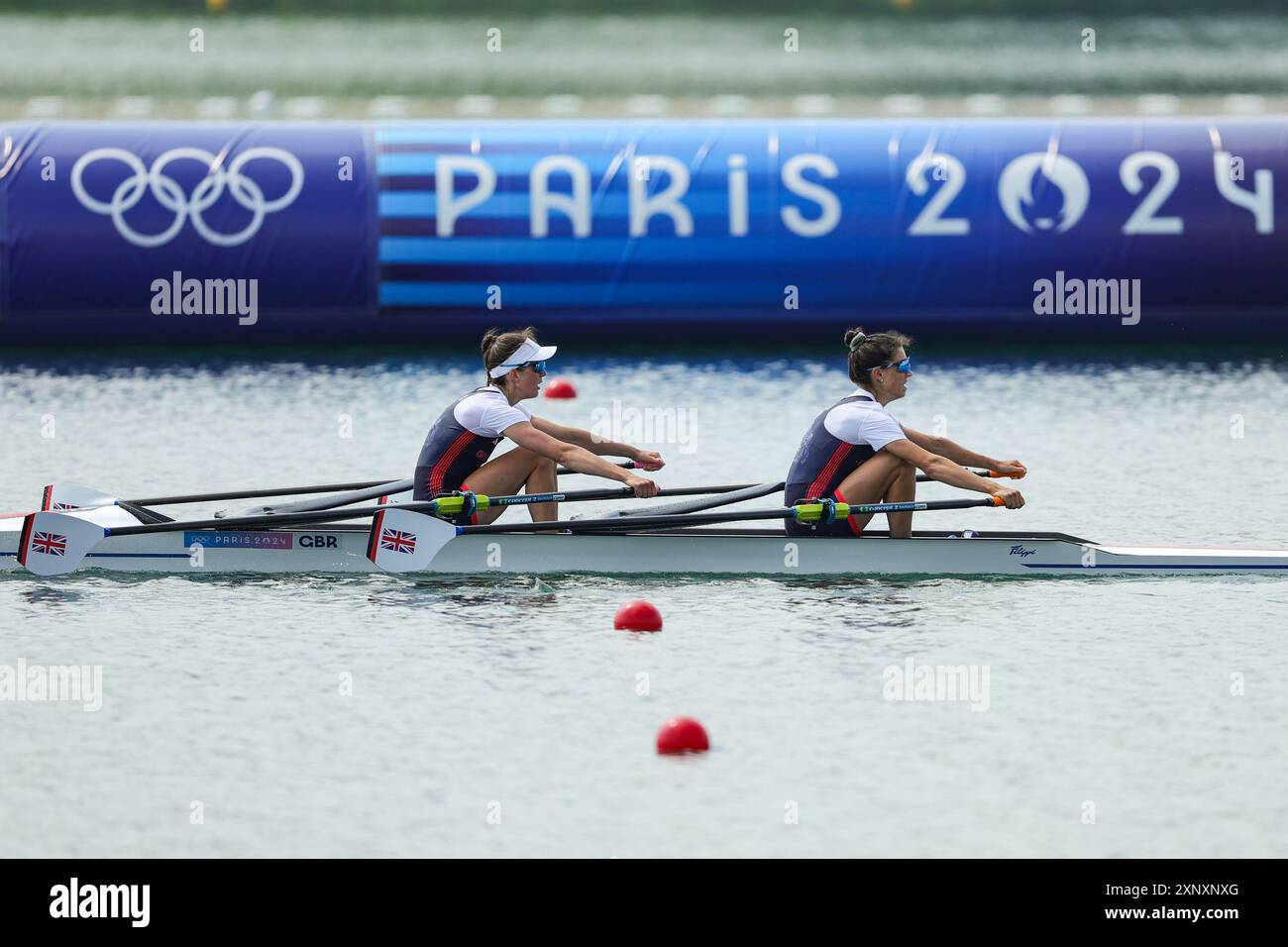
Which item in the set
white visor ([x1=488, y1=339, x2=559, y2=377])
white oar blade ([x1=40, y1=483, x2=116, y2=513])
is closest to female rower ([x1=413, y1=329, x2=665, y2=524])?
white visor ([x1=488, y1=339, x2=559, y2=377])

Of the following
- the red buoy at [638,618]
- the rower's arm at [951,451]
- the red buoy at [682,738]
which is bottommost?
the red buoy at [682,738]

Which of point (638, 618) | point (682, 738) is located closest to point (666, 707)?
point (682, 738)

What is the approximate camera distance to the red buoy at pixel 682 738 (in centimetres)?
881

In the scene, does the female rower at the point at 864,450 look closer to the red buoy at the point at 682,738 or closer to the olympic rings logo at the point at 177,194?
the red buoy at the point at 682,738

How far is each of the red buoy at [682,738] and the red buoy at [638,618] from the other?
80.6 inches

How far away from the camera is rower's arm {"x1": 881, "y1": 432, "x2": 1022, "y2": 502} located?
1152cm

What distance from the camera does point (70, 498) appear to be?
12750 mm

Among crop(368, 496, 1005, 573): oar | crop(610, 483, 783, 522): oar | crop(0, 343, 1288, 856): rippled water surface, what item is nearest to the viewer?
crop(0, 343, 1288, 856): rippled water surface

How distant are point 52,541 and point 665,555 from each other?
11.6 ft

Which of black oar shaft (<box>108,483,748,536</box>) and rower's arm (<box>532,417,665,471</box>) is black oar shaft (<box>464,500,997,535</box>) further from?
rower's arm (<box>532,417,665,471</box>)

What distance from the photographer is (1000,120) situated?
2170cm

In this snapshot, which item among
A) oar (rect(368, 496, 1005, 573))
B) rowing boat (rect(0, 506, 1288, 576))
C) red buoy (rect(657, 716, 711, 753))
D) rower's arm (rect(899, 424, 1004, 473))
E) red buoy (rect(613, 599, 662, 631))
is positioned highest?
rower's arm (rect(899, 424, 1004, 473))

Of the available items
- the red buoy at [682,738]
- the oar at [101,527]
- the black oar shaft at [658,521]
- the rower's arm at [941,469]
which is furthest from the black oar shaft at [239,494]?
the red buoy at [682,738]

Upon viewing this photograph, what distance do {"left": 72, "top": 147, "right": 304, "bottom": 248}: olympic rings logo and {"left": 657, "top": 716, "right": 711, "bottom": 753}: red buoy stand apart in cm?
1349
